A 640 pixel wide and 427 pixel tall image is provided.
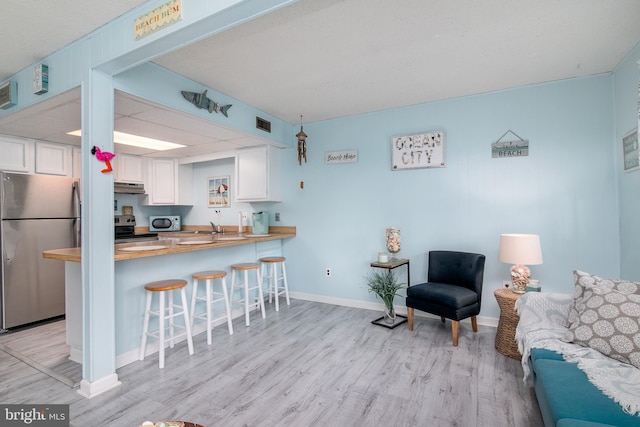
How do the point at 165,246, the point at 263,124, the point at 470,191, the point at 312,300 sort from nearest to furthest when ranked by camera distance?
1. the point at 165,246
2. the point at 470,191
3. the point at 263,124
4. the point at 312,300

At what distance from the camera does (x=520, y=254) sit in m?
2.65

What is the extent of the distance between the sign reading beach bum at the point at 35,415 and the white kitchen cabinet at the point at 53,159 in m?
2.76

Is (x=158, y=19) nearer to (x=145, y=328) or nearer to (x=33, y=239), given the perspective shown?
(x=145, y=328)

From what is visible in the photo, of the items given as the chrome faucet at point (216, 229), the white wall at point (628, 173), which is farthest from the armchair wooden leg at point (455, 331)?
the chrome faucet at point (216, 229)

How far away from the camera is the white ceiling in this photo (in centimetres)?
195

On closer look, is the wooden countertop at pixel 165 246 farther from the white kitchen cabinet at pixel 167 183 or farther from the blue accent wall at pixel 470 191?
the white kitchen cabinet at pixel 167 183

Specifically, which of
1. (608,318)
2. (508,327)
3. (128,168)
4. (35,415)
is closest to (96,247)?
(35,415)

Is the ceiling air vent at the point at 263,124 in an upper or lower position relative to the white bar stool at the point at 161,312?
upper

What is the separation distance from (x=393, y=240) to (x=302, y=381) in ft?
6.09

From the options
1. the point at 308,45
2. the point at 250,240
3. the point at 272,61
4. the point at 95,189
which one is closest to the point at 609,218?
the point at 308,45

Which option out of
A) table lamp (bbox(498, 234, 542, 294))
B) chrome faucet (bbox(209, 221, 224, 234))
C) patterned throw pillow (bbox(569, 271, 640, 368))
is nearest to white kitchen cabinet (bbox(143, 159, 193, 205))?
chrome faucet (bbox(209, 221, 224, 234))

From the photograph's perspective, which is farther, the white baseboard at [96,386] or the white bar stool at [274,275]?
the white bar stool at [274,275]

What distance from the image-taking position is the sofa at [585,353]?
1266mm

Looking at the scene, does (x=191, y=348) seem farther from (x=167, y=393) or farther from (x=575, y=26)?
(x=575, y=26)
